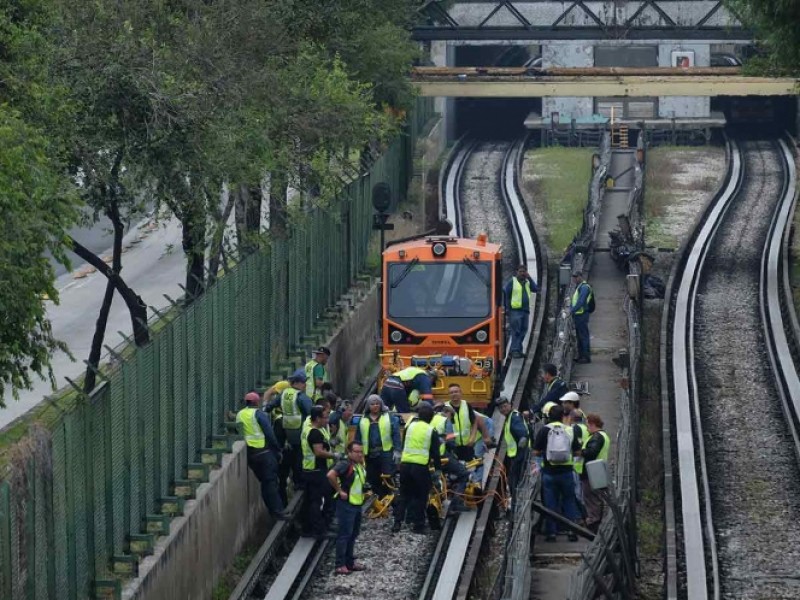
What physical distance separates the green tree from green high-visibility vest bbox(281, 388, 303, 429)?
4313mm

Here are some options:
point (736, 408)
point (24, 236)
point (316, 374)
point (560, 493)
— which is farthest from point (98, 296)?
point (24, 236)

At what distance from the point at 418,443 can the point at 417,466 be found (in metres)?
0.28

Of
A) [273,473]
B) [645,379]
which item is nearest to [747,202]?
[645,379]

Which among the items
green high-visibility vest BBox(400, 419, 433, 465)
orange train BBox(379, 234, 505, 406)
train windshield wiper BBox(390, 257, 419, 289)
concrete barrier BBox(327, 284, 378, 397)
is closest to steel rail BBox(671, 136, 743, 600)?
orange train BBox(379, 234, 505, 406)

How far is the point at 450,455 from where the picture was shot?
66.2 ft

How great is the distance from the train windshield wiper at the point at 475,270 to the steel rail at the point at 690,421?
3.32m

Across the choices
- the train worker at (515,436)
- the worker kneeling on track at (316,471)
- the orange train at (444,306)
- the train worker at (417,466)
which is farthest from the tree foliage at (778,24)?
the worker kneeling on track at (316,471)

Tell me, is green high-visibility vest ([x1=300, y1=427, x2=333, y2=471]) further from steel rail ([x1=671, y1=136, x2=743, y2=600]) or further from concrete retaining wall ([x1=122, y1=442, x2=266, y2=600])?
steel rail ([x1=671, y1=136, x2=743, y2=600])

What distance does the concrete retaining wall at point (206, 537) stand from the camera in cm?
1642

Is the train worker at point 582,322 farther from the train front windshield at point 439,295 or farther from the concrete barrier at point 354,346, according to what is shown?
the concrete barrier at point 354,346

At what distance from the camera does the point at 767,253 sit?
38.9 m

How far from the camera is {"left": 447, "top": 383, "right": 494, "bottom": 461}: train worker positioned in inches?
802

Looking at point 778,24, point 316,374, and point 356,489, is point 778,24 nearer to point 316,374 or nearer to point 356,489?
point 316,374

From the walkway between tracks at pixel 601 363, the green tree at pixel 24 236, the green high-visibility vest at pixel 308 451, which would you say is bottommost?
the walkway between tracks at pixel 601 363
